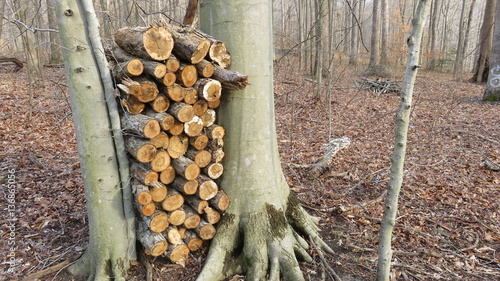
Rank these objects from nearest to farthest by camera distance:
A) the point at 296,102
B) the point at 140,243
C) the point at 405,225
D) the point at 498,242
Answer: the point at 140,243 → the point at 498,242 → the point at 405,225 → the point at 296,102

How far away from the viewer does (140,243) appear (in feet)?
9.11

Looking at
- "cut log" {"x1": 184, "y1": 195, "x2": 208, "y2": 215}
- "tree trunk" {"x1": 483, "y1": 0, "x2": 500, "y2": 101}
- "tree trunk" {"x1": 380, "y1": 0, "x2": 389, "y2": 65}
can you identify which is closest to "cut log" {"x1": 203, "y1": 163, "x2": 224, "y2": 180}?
"cut log" {"x1": 184, "y1": 195, "x2": 208, "y2": 215}

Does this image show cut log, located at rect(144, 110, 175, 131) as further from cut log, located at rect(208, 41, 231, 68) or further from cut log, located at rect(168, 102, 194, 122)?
cut log, located at rect(208, 41, 231, 68)

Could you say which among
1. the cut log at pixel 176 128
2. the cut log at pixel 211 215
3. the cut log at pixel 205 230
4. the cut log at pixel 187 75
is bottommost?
the cut log at pixel 205 230

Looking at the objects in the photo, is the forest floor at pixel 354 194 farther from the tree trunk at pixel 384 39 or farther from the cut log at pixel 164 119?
the tree trunk at pixel 384 39

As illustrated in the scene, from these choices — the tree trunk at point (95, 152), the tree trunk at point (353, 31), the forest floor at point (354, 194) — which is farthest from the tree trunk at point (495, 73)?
the tree trunk at point (95, 152)

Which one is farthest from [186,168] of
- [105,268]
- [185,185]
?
[105,268]

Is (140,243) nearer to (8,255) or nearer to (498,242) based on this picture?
(8,255)

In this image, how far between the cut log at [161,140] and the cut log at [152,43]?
2.01ft

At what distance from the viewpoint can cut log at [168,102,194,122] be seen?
7.87 feet

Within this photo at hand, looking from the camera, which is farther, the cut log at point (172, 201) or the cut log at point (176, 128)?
the cut log at point (172, 201)

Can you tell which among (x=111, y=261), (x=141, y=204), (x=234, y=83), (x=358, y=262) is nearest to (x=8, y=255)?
(x=111, y=261)

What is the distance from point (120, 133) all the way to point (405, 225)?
3.23m

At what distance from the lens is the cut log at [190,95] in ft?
8.03
